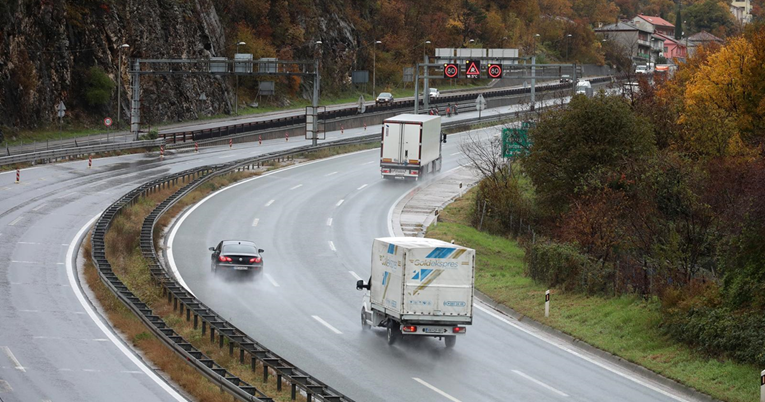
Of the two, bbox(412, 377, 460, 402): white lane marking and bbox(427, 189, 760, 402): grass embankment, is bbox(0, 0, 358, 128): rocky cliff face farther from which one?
bbox(412, 377, 460, 402): white lane marking

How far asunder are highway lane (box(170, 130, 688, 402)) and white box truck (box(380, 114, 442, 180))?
821 centimetres

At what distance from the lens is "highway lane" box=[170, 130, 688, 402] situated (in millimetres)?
23156

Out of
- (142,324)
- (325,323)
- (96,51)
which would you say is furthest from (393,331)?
(96,51)

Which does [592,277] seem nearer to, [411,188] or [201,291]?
[201,291]

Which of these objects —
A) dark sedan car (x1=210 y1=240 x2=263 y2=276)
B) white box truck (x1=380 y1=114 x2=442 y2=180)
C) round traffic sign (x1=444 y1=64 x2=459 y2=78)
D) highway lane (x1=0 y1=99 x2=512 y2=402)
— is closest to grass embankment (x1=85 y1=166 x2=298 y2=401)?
highway lane (x1=0 y1=99 x2=512 y2=402)

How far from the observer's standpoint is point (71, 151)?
218ft

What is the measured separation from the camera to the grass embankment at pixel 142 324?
21.4m

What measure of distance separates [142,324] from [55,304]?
454cm

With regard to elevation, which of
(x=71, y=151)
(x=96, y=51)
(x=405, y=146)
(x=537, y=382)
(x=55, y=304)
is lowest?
(x=537, y=382)

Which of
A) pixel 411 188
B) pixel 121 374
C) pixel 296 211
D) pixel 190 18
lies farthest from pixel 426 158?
pixel 190 18

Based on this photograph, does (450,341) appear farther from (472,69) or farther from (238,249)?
(472,69)

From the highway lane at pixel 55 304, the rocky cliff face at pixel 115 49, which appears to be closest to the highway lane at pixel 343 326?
the highway lane at pixel 55 304

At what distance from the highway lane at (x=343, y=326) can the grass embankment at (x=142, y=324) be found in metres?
1.78

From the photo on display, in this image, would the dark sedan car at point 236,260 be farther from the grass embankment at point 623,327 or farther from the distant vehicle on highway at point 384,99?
the distant vehicle on highway at point 384,99
